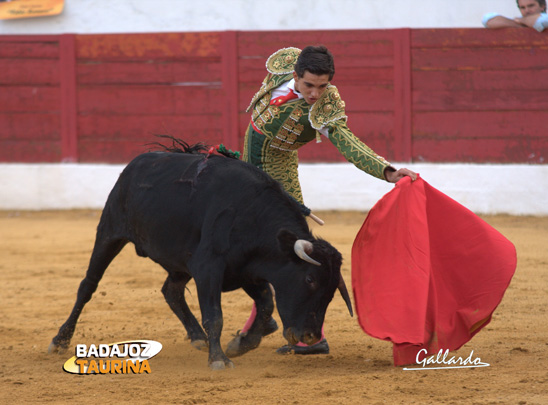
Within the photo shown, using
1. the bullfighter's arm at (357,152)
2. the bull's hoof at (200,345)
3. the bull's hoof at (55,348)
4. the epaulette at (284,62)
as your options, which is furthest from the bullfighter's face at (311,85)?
the bull's hoof at (55,348)

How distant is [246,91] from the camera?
7996mm

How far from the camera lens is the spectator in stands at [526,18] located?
7.12 metres

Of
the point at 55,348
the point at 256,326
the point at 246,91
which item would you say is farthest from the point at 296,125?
the point at 246,91

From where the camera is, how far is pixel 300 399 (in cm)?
268

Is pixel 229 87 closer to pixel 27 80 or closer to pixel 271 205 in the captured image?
pixel 27 80

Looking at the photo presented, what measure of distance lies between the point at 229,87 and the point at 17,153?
2.12 metres

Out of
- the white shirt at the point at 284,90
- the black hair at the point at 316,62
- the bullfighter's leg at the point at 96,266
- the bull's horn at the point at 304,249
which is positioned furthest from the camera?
the bullfighter's leg at the point at 96,266

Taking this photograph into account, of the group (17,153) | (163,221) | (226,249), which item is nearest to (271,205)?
(226,249)

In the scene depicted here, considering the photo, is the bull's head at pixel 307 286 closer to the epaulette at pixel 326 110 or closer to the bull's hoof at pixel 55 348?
the epaulette at pixel 326 110

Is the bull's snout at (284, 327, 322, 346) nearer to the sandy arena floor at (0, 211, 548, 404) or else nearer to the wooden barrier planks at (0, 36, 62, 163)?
the sandy arena floor at (0, 211, 548, 404)

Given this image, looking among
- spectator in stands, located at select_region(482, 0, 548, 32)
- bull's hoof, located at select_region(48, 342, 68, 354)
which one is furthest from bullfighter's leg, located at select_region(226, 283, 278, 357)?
spectator in stands, located at select_region(482, 0, 548, 32)

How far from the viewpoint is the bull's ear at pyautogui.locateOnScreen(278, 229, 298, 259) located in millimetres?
3043

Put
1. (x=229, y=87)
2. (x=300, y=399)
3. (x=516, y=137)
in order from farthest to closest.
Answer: (x=229, y=87), (x=516, y=137), (x=300, y=399)

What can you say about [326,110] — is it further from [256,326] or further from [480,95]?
[480,95]
